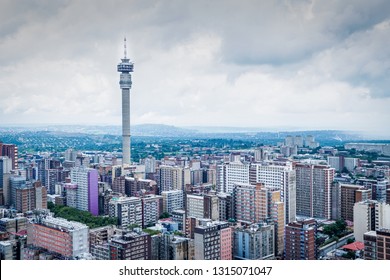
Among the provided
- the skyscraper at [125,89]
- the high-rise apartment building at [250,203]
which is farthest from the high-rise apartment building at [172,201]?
the skyscraper at [125,89]

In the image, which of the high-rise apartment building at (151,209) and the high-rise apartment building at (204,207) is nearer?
the high-rise apartment building at (204,207)

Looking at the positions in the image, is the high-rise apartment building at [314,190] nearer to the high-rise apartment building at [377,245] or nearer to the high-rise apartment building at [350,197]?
the high-rise apartment building at [350,197]

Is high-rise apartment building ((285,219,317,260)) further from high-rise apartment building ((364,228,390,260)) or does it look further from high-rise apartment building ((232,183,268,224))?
high-rise apartment building ((232,183,268,224))

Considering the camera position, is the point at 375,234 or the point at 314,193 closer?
the point at 375,234

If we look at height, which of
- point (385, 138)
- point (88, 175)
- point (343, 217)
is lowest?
point (343, 217)

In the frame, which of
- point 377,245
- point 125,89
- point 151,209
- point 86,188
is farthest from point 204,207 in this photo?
point 377,245

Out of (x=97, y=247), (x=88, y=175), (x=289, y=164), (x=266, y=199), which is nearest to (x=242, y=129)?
(x=266, y=199)

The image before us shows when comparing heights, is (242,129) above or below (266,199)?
above
